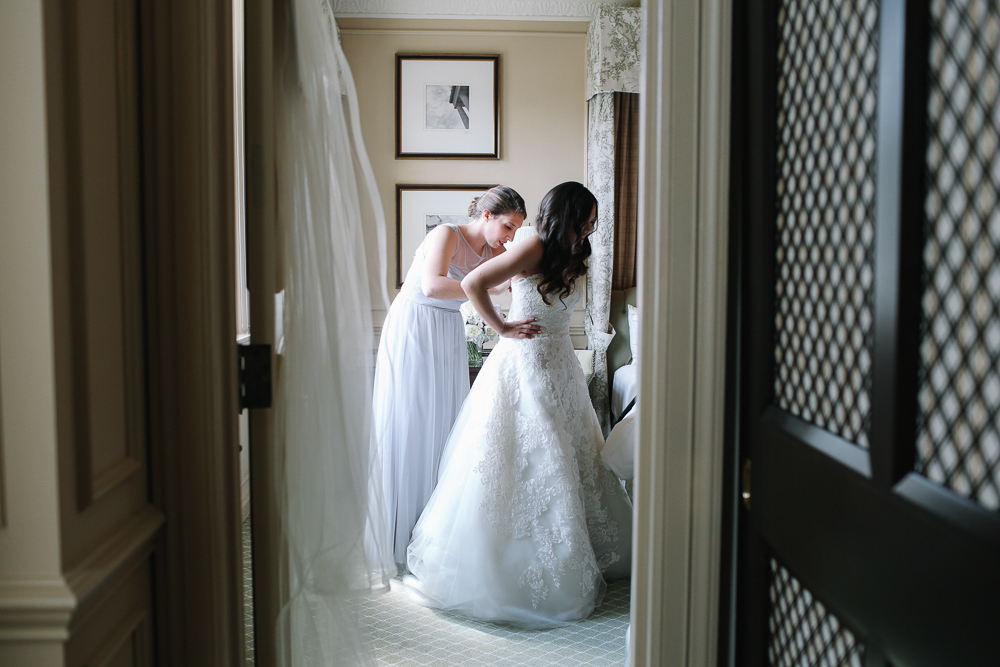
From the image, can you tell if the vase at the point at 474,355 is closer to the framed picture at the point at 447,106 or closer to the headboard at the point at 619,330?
the headboard at the point at 619,330

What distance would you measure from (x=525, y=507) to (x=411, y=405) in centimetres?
77

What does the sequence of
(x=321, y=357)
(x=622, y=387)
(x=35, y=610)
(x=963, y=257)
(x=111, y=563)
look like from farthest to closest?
(x=622, y=387), (x=321, y=357), (x=111, y=563), (x=35, y=610), (x=963, y=257)

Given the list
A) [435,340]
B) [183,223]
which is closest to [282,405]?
[183,223]

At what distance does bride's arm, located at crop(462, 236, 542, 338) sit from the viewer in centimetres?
267

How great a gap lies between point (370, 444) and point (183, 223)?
0.61 meters

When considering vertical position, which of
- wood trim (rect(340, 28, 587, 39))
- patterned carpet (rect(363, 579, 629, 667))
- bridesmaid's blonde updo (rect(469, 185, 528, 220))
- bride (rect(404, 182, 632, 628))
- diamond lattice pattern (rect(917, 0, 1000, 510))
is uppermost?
wood trim (rect(340, 28, 587, 39))

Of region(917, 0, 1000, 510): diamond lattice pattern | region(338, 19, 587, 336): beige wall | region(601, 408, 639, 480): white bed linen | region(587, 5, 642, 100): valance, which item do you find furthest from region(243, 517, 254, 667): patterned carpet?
region(587, 5, 642, 100): valance

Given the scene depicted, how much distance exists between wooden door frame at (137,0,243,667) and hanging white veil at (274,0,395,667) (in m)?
0.13

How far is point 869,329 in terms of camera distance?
0.76 m

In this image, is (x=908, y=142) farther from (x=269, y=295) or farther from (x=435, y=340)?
(x=435, y=340)

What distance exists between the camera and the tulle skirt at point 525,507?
8.14 ft

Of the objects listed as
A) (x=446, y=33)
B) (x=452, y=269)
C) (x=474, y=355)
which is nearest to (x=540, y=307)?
(x=452, y=269)

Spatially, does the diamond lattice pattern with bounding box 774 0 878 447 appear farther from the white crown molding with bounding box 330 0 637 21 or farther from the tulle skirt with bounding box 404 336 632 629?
the white crown molding with bounding box 330 0 637 21

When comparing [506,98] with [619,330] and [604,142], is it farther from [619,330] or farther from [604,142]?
[619,330]
